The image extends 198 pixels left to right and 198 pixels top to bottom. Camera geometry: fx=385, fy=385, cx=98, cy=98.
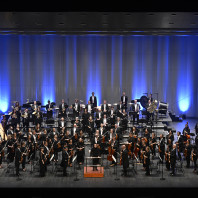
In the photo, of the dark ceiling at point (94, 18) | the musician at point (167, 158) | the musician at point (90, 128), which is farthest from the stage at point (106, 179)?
the dark ceiling at point (94, 18)

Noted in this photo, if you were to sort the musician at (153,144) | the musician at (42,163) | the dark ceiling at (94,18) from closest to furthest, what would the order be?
the dark ceiling at (94,18) < the musician at (42,163) < the musician at (153,144)

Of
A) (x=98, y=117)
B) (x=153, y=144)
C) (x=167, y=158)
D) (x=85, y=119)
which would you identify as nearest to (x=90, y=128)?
(x=85, y=119)

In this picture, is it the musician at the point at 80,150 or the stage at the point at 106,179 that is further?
the musician at the point at 80,150

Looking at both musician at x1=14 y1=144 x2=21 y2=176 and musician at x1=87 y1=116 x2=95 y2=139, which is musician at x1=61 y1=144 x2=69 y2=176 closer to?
musician at x1=14 y1=144 x2=21 y2=176

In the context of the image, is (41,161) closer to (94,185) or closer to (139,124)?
(94,185)

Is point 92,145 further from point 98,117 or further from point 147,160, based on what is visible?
point 98,117

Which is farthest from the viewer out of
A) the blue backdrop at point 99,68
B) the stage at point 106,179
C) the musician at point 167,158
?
the blue backdrop at point 99,68

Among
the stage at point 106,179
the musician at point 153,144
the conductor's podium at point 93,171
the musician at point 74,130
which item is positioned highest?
the musician at point 74,130

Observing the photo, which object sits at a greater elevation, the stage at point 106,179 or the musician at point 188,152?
the musician at point 188,152

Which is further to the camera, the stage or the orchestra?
the orchestra

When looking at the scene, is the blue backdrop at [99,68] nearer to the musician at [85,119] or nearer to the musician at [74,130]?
the musician at [85,119]

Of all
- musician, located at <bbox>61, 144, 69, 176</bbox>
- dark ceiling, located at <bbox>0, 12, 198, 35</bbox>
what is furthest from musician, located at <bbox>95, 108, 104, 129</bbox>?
dark ceiling, located at <bbox>0, 12, 198, 35</bbox>

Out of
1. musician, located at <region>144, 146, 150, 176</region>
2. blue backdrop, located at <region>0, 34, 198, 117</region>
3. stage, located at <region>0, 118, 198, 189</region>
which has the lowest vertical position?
stage, located at <region>0, 118, 198, 189</region>
